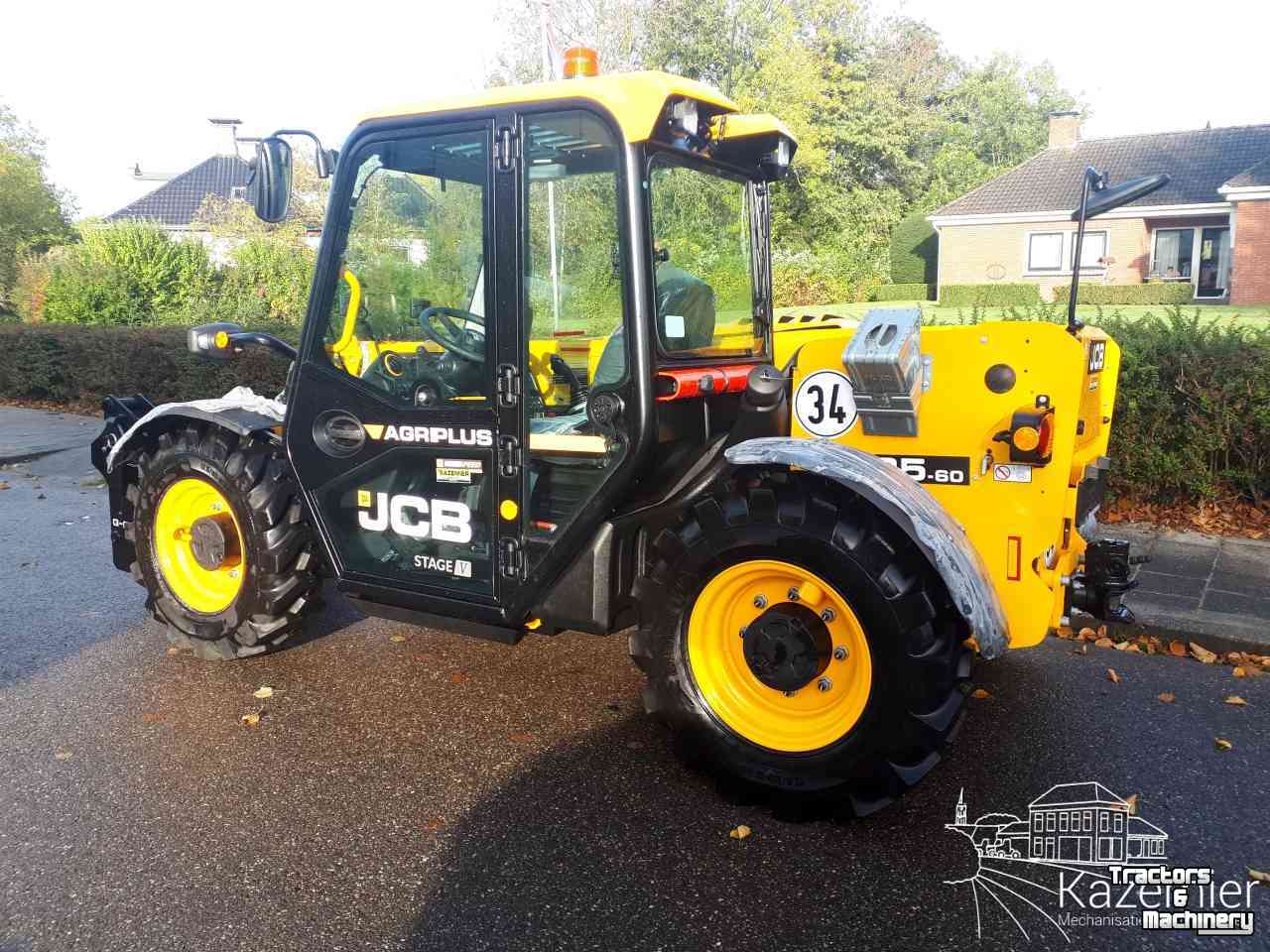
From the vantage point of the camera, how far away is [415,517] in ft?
12.7

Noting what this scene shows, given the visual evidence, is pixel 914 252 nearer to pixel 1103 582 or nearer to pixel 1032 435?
pixel 1103 582

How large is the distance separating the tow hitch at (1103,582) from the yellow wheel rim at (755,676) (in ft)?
3.01

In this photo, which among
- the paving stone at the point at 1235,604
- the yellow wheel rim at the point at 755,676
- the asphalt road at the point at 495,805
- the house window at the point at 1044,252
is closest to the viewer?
the asphalt road at the point at 495,805

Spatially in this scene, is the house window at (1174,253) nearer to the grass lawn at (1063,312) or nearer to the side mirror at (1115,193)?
the grass lawn at (1063,312)

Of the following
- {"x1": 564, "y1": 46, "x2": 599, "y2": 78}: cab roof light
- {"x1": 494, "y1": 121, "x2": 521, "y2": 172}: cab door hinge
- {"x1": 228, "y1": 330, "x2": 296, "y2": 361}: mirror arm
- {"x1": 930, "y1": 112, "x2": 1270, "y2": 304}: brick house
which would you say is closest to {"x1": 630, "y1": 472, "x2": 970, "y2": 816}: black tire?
{"x1": 494, "y1": 121, "x2": 521, "y2": 172}: cab door hinge

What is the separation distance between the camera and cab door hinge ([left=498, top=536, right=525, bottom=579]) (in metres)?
3.62

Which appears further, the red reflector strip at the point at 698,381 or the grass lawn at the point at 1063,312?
the grass lawn at the point at 1063,312

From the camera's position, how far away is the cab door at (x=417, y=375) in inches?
141

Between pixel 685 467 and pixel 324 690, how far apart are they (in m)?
1.97

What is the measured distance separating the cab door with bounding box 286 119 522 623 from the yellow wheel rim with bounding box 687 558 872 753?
31.2 inches

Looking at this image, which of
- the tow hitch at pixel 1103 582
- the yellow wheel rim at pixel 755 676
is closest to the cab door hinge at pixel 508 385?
the yellow wheel rim at pixel 755 676

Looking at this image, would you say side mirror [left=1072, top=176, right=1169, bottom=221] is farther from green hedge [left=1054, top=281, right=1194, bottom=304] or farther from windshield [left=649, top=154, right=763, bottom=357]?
green hedge [left=1054, top=281, right=1194, bottom=304]

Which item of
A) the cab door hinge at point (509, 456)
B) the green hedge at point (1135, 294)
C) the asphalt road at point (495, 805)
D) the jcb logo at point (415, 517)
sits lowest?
the asphalt road at point (495, 805)

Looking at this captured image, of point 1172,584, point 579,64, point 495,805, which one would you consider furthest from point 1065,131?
point 495,805
